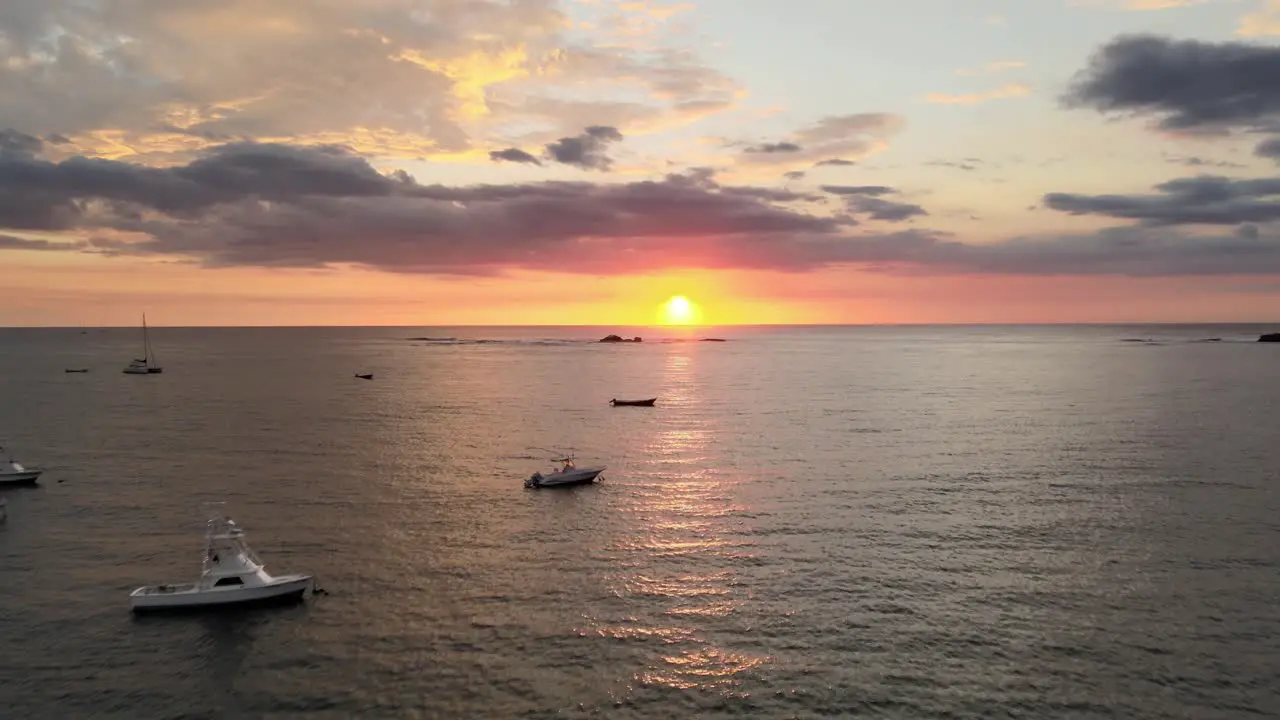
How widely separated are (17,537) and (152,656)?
110 feet

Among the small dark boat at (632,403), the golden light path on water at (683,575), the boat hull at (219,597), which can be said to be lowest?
the golden light path on water at (683,575)

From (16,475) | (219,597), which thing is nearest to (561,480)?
(219,597)

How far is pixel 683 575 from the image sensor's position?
190ft

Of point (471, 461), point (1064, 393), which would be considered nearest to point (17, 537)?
point (471, 461)

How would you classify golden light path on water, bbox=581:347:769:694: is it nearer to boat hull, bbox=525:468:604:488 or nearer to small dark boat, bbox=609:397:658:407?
boat hull, bbox=525:468:604:488

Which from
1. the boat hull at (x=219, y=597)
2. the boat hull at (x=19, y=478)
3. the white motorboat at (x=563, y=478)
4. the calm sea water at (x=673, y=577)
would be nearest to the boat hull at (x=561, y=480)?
the white motorboat at (x=563, y=478)

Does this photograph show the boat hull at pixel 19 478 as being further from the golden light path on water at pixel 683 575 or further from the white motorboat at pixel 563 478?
the golden light path on water at pixel 683 575

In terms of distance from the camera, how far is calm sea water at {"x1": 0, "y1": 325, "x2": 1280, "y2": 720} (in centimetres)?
4128

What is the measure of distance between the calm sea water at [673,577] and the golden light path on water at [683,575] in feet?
0.91

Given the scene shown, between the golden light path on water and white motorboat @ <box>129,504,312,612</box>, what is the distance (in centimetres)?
2113

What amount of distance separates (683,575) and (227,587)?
30.6 metres

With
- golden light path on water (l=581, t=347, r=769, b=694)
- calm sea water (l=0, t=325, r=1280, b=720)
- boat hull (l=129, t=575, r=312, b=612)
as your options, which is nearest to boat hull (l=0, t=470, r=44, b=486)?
calm sea water (l=0, t=325, r=1280, b=720)

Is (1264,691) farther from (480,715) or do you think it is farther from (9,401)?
(9,401)

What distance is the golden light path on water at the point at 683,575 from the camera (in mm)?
44000
